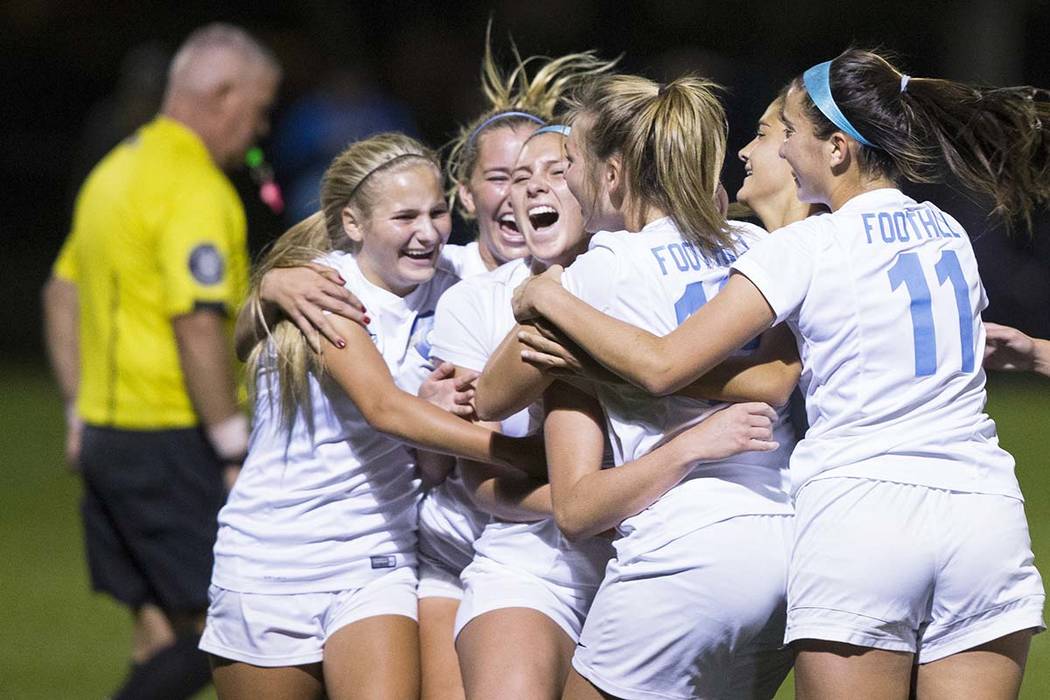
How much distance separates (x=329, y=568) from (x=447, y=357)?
22.6 inches

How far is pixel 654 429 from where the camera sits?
299 cm

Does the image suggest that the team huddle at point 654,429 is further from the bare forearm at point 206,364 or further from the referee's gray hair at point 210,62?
the referee's gray hair at point 210,62

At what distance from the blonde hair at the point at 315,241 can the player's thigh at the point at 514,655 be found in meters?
0.69

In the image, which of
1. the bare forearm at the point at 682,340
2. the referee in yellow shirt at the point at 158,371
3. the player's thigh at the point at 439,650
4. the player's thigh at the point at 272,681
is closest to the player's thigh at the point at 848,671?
the bare forearm at the point at 682,340

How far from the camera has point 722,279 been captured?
2969mm

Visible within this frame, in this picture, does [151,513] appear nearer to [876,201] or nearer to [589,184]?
[589,184]

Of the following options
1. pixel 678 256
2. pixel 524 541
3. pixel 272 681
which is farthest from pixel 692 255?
pixel 272 681

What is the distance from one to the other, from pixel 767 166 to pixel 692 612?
0.93 metres

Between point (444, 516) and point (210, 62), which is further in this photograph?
point (210, 62)

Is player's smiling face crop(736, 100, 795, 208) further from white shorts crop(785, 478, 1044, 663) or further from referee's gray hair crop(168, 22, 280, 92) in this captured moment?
referee's gray hair crop(168, 22, 280, 92)

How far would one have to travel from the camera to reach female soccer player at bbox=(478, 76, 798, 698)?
2.85m

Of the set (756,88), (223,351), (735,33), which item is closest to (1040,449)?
(756,88)

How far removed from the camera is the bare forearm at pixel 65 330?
232 inches

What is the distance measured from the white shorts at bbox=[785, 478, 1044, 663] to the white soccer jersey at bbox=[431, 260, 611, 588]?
635 millimetres
